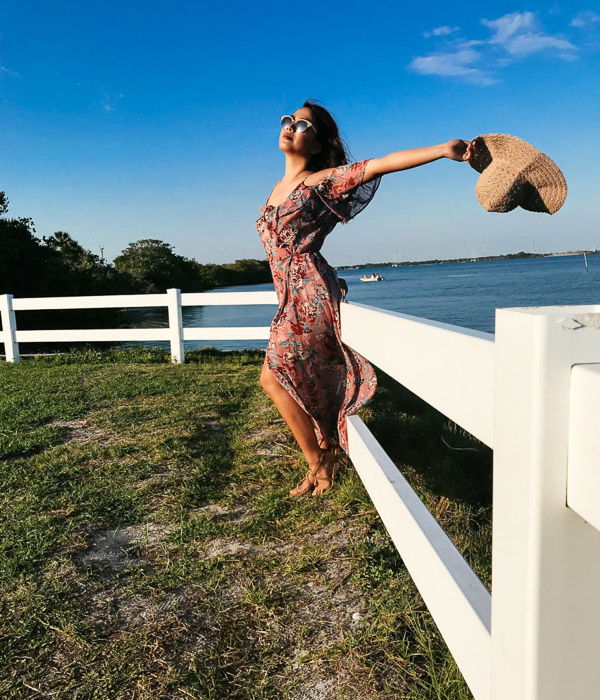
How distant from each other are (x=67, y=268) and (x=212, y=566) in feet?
93.3

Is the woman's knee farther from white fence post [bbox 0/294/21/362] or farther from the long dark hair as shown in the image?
white fence post [bbox 0/294/21/362]

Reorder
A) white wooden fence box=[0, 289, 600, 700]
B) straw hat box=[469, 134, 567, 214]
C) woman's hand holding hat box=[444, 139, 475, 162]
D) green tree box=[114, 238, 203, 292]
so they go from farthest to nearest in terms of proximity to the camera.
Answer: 1. green tree box=[114, 238, 203, 292]
2. woman's hand holding hat box=[444, 139, 475, 162]
3. straw hat box=[469, 134, 567, 214]
4. white wooden fence box=[0, 289, 600, 700]

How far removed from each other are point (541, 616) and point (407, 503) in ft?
3.17

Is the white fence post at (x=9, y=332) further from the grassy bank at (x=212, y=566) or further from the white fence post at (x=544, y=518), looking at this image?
the white fence post at (x=544, y=518)

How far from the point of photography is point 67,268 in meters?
28.2

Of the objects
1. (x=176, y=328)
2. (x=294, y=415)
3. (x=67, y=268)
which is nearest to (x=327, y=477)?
(x=294, y=415)

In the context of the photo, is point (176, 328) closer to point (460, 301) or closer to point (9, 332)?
point (9, 332)

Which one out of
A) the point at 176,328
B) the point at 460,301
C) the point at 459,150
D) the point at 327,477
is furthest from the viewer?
the point at 460,301

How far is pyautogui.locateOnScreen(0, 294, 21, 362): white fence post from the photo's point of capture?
9391mm

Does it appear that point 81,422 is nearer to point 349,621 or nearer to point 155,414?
point 155,414

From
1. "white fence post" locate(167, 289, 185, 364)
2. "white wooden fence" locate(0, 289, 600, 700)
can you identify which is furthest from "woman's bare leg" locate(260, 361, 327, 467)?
"white fence post" locate(167, 289, 185, 364)

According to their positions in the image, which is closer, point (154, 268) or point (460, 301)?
point (460, 301)

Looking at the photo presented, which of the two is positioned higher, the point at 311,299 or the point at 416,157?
the point at 416,157

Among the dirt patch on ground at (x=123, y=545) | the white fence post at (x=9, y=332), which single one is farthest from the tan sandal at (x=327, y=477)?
the white fence post at (x=9, y=332)
